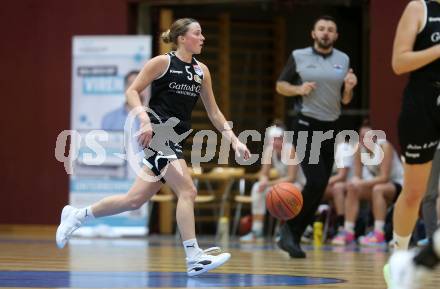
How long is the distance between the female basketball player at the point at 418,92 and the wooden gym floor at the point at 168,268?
0.76 metres

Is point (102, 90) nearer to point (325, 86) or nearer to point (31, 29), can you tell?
point (31, 29)

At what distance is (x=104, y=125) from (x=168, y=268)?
5838 millimetres

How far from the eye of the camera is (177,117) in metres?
6.34

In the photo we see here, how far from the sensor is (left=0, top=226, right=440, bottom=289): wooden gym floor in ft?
18.2

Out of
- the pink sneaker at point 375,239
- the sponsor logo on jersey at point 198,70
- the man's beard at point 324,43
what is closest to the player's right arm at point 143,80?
the sponsor logo on jersey at point 198,70

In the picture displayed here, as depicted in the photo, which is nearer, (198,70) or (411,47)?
(411,47)

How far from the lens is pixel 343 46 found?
15.9m

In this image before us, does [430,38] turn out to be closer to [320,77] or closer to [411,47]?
[411,47]

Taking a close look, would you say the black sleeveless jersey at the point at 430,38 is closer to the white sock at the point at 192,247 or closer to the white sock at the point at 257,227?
the white sock at the point at 192,247

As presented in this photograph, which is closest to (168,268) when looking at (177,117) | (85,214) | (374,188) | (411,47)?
(85,214)

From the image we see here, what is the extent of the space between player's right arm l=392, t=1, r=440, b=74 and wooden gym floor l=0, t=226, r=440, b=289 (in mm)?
1301

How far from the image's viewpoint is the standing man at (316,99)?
8.19m

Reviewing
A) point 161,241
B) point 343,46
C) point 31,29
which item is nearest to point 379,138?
point 161,241

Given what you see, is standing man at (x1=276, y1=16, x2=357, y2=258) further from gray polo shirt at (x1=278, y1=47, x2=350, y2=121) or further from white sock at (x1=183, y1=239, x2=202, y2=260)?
white sock at (x1=183, y1=239, x2=202, y2=260)
